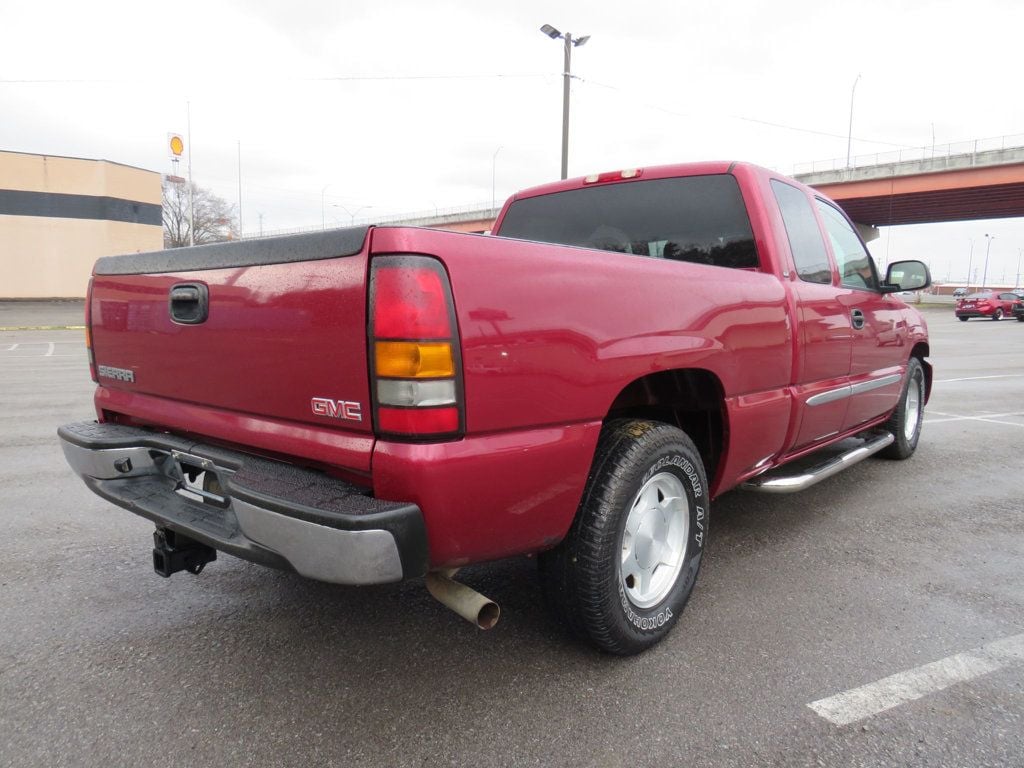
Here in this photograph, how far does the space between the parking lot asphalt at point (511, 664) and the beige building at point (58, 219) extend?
36454mm

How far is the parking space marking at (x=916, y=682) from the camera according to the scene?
2.21 metres

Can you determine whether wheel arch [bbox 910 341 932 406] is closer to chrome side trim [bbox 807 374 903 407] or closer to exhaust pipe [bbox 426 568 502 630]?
chrome side trim [bbox 807 374 903 407]

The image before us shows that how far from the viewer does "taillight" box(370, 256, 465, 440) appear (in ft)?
6.04

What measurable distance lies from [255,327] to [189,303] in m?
0.40

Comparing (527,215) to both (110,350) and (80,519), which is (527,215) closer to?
(110,350)

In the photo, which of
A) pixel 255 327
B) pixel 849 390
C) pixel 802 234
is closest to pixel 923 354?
pixel 849 390

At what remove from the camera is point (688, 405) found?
9.77 feet

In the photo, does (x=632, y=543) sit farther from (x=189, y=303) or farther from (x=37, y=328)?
(x=37, y=328)

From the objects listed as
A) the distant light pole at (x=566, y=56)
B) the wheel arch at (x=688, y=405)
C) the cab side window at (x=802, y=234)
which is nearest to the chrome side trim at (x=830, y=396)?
the cab side window at (x=802, y=234)

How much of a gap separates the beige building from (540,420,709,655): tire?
37.6m

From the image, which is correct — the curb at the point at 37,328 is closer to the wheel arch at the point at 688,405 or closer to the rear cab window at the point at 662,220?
the rear cab window at the point at 662,220

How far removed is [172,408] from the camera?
102 inches

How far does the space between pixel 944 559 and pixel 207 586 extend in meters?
3.58

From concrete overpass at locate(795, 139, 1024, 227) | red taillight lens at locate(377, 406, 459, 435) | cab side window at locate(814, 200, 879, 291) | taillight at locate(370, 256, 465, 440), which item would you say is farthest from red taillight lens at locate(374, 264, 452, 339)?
concrete overpass at locate(795, 139, 1024, 227)
